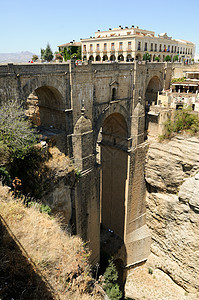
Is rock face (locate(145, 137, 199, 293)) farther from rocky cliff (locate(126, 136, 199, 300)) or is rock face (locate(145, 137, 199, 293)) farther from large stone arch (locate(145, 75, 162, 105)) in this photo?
large stone arch (locate(145, 75, 162, 105))

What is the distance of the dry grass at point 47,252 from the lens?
6.11 metres

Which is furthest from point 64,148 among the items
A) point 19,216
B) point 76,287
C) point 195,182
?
point 195,182

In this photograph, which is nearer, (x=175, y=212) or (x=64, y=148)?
(x=64, y=148)

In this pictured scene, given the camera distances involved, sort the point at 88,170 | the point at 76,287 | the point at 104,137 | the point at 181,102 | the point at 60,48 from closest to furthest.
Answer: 1. the point at 76,287
2. the point at 88,170
3. the point at 104,137
4. the point at 181,102
5. the point at 60,48

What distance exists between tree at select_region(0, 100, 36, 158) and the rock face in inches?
489

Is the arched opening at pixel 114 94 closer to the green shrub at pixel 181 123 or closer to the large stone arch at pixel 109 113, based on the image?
the large stone arch at pixel 109 113

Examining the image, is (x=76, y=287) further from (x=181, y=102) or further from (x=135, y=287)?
(x=181, y=102)

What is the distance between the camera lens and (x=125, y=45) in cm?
3681

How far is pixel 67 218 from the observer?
1362 cm

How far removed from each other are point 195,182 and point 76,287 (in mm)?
13538

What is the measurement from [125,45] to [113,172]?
2532 centimetres

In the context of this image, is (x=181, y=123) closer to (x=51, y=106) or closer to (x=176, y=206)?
(x=176, y=206)

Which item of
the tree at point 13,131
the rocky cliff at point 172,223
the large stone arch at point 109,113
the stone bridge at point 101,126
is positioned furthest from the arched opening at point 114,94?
the tree at point 13,131

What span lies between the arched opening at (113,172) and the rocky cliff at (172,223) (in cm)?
261
